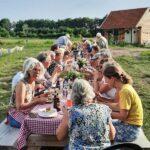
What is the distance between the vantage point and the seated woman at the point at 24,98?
5590 millimetres

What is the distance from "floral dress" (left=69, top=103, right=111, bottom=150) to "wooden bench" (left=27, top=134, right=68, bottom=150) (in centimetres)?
79

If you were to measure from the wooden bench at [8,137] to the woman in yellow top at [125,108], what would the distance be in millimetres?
1196

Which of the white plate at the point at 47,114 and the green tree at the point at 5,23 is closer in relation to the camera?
the white plate at the point at 47,114

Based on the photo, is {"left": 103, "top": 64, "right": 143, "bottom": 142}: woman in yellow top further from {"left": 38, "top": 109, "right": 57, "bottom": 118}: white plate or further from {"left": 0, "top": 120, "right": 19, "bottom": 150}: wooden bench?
{"left": 0, "top": 120, "right": 19, "bottom": 150}: wooden bench

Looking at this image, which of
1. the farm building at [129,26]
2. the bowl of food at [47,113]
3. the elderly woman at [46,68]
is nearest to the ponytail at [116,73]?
the bowl of food at [47,113]

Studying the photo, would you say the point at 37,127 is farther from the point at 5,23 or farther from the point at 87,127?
the point at 5,23

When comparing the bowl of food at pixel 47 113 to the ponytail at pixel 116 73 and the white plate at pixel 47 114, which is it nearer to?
the white plate at pixel 47 114

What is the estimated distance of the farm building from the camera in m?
50.8

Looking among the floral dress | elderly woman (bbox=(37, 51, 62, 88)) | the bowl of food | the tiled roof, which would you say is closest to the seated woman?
the bowl of food

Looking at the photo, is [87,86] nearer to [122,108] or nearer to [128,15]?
[122,108]

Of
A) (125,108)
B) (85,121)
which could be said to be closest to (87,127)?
(85,121)

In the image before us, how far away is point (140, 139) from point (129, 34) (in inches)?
1845

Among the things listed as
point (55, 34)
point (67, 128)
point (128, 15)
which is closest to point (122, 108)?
point (67, 128)

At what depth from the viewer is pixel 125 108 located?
5.03m
